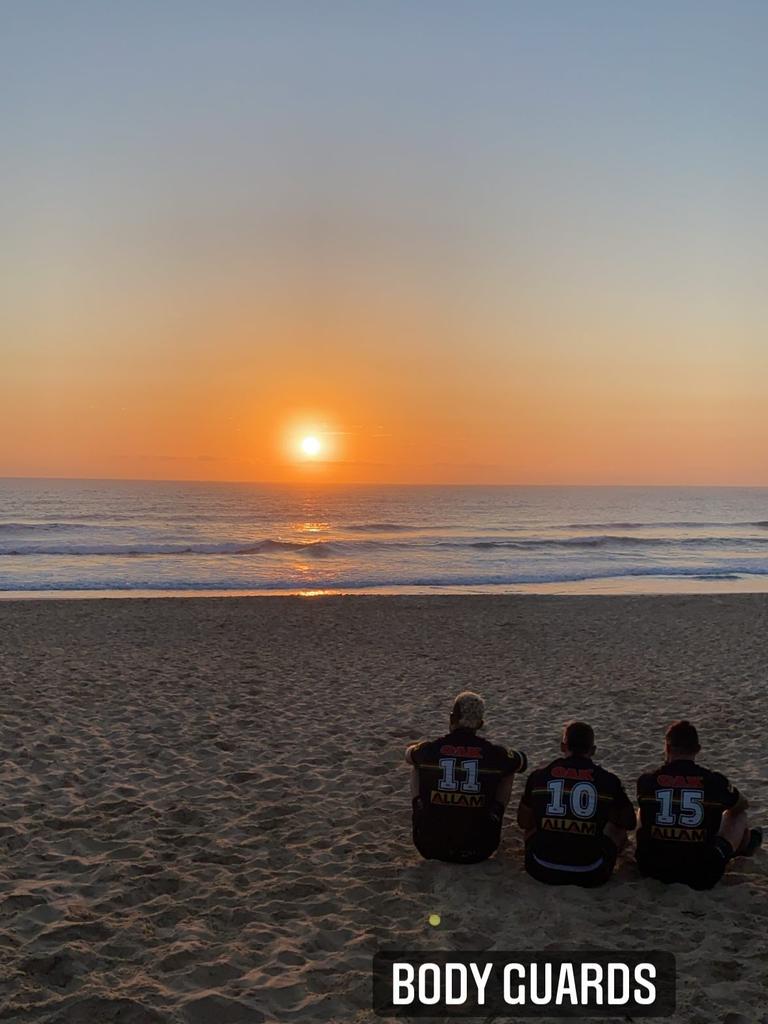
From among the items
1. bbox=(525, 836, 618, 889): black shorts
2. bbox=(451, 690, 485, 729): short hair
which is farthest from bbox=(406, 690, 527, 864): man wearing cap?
bbox=(525, 836, 618, 889): black shorts

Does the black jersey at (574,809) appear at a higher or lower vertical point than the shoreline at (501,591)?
lower

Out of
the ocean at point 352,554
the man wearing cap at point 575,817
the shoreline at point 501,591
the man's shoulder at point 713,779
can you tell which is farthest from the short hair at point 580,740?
the ocean at point 352,554

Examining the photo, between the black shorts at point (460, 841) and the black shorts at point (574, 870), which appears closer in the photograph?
the black shorts at point (574, 870)

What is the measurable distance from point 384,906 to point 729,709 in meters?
6.75

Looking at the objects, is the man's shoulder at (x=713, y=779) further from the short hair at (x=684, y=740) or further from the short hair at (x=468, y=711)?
the short hair at (x=468, y=711)

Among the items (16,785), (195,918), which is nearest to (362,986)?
(195,918)

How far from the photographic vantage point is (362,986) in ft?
13.7

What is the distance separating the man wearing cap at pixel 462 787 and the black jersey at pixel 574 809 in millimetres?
247

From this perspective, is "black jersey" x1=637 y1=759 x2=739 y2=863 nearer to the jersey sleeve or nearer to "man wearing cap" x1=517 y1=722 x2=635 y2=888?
the jersey sleeve

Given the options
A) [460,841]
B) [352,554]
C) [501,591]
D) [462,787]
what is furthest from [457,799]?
[352,554]

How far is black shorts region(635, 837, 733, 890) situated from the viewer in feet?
16.4

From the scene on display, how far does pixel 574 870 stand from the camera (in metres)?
5.09

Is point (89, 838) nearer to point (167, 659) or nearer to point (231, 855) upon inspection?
point (231, 855)

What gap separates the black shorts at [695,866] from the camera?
500 centimetres
